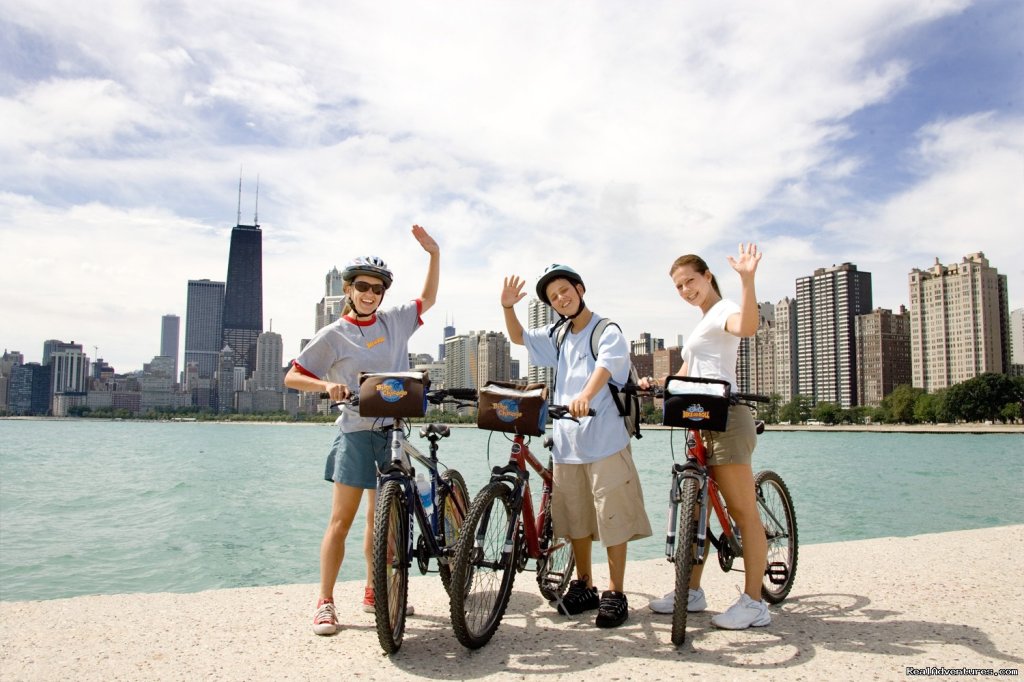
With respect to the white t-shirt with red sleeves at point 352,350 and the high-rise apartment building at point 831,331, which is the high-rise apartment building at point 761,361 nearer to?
the high-rise apartment building at point 831,331

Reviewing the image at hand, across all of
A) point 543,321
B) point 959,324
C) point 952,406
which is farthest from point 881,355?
point 543,321

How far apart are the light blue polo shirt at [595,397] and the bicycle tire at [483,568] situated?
51 centimetres

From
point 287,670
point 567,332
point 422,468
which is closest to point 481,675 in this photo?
point 287,670

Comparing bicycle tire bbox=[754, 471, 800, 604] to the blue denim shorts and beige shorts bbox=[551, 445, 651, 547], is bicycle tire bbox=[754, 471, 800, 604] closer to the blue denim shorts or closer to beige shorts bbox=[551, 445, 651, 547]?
beige shorts bbox=[551, 445, 651, 547]

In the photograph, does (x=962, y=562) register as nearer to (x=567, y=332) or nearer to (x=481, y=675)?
(x=567, y=332)

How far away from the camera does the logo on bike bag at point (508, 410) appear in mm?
3889

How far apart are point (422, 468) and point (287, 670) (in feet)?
4.27

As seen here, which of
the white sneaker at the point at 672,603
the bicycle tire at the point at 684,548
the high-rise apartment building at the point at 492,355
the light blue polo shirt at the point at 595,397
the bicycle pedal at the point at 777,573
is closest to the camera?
the bicycle tire at the point at 684,548

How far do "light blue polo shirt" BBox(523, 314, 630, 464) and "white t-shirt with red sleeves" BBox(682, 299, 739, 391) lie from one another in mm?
471

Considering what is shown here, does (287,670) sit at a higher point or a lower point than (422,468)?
lower

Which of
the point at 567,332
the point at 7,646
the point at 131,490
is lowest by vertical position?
the point at 131,490

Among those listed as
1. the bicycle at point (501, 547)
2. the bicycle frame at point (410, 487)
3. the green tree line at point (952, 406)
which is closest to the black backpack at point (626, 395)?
the bicycle at point (501, 547)

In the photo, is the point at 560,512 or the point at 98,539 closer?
the point at 560,512

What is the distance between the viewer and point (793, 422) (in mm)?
131625
